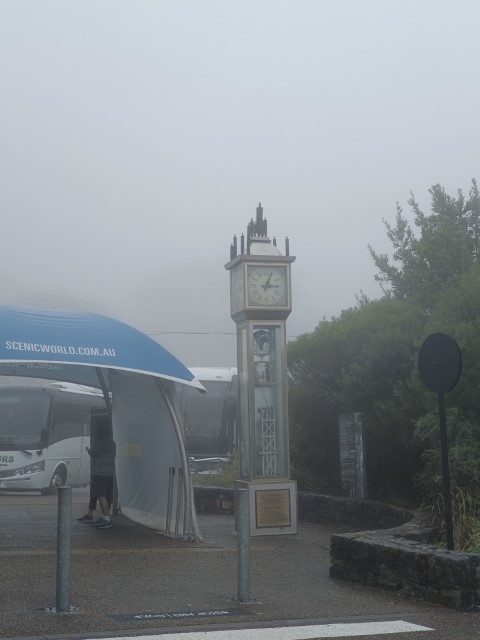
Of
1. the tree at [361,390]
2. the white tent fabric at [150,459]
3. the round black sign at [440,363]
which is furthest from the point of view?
the tree at [361,390]

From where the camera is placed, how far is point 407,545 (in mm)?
9859

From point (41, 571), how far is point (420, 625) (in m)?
4.23

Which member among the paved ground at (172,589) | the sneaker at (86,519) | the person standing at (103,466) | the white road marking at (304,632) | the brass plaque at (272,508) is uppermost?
the person standing at (103,466)

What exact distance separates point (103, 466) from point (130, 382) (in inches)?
59.0

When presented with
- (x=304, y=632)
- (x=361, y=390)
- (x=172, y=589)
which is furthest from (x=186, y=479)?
(x=304, y=632)

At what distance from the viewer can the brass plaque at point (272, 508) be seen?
1404 cm

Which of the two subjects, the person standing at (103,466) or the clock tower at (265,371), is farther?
the person standing at (103,466)

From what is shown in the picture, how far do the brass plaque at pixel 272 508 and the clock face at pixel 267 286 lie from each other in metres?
2.72

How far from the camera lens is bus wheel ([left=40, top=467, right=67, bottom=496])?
24719 mm

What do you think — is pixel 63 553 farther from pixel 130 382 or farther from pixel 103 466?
pixel 130 382

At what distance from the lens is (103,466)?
585 inches

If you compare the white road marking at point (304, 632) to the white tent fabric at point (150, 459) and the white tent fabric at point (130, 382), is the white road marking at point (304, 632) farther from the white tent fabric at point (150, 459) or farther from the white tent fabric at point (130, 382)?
the white tent fabric at point (150, 459)

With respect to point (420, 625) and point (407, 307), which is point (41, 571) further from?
point (407, 307)

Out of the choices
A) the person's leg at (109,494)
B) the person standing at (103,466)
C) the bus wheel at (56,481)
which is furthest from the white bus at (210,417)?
the person standing at (103,466)
